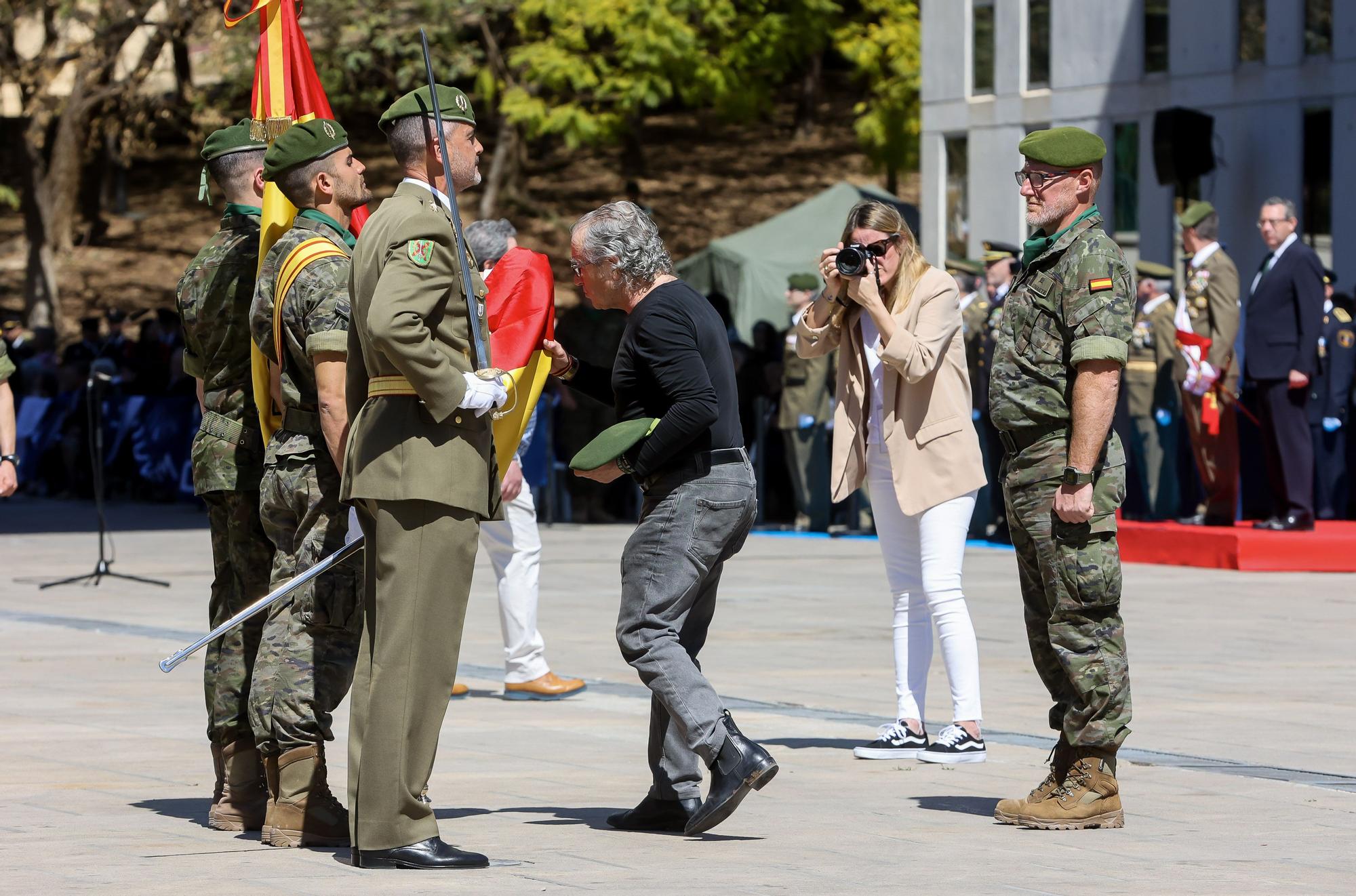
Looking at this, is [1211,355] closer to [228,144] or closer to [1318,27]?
[1318,27]

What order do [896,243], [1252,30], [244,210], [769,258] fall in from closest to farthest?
[244,210] < [896,243] < [1252,30] < [769,258]

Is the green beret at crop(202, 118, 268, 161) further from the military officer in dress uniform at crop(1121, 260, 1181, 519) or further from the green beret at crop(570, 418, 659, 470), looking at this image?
the military officer in dress uniform at crop(1121, 260, 1181, 519)

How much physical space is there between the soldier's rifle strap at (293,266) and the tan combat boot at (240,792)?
4.06ft

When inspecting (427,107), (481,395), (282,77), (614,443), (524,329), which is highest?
(282,77)

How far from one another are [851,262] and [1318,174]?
14.9m

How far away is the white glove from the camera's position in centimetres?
579

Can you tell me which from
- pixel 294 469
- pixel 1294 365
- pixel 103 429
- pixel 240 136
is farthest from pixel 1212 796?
pixel 103 429

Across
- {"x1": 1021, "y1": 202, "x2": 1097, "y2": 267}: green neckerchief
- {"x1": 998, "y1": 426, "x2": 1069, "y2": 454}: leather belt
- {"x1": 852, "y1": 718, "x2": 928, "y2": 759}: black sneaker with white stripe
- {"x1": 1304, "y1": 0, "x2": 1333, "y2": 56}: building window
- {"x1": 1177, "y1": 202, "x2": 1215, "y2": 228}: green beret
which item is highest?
{"x1": 1304, "y1": 0, "x2": 1333, "y2": 56}: building window

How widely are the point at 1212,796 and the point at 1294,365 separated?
8150 mm

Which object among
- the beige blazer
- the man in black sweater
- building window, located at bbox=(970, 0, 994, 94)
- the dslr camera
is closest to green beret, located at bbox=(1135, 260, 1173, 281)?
building window, located at bbox=(970, 0, 994, 94)

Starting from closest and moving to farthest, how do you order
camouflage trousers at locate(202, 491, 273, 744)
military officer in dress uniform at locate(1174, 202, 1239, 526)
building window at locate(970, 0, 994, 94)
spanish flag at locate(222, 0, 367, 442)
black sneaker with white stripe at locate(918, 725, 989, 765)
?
camouflage trousers at locate(202, 491, 273, 744) < spanish flag at locate(222, 0, 367, 442) < black sneaker with white stripe at locate(918, 725, 989, 765) < military officer in dress uniform at locate(1174, 202, 1239, 526) < building window at locate(970, 0, 994, 94)

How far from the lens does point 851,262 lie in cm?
806

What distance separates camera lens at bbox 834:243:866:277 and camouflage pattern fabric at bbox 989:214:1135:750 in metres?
1.38

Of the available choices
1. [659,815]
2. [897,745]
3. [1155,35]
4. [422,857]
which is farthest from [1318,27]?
[422,857]
